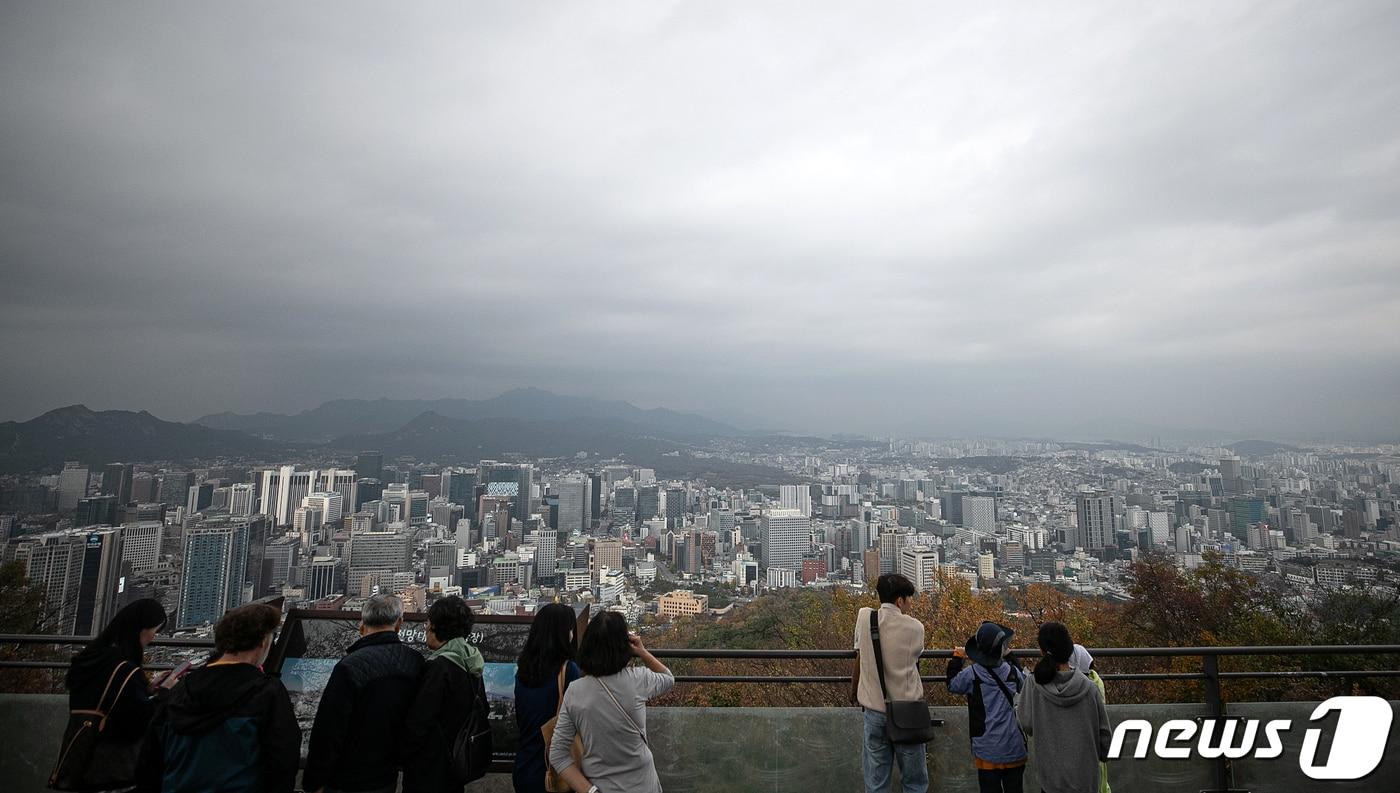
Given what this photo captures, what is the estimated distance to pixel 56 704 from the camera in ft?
12.1

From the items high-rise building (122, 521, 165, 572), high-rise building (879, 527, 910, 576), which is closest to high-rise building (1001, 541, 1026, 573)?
high-rise building (879, 527, 910, 576)

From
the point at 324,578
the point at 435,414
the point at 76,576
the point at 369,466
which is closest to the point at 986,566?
the point at 324,578

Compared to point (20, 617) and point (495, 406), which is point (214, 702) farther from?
point (495, 406)

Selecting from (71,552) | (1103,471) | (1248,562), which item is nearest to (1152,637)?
(1248,562)

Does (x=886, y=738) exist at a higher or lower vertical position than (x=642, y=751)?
lower

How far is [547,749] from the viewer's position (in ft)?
8.29

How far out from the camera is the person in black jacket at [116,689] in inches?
95.4

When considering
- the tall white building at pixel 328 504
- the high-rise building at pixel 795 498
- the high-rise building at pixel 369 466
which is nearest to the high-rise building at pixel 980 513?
the high-rise building at pixel 795 498

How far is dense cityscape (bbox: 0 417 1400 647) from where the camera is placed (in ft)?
78.9

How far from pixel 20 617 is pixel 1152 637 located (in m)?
30.4

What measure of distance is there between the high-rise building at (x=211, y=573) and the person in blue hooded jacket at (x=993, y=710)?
28.3 metres

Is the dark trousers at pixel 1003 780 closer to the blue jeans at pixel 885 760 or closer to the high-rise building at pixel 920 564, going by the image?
the blue jeans at pixel 885 760

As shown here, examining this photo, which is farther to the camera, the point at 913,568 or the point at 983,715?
the point at 913,568

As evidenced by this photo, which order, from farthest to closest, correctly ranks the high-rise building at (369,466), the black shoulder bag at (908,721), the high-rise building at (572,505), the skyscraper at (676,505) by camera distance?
the skyscraper at (676,505)
the high-rise building at (572,505)
the high-rise building at (369,466)
the black shoulder bag at (908,721)
